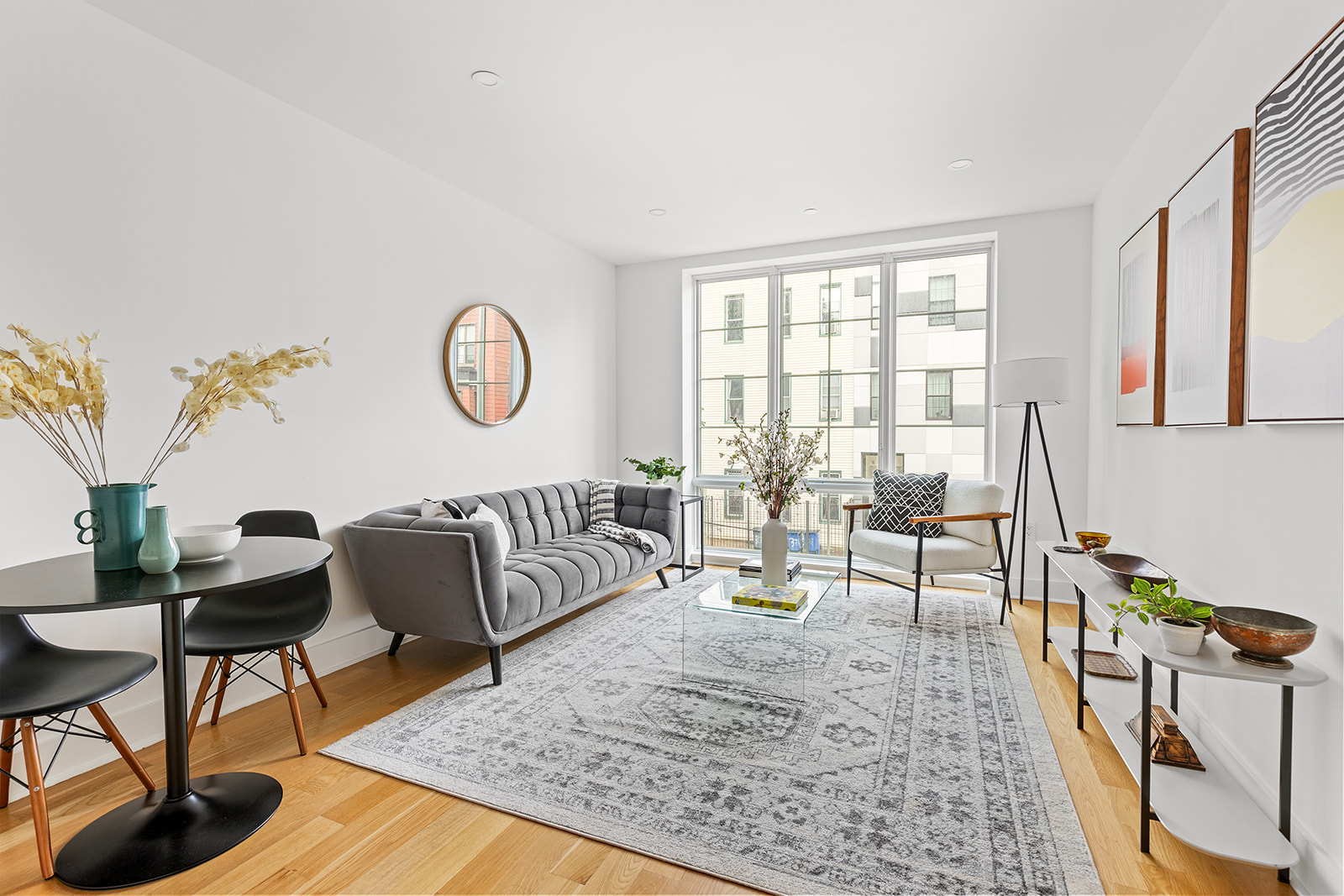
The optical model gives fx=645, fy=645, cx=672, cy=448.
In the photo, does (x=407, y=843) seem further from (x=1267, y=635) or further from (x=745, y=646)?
(x=1267, y=635)

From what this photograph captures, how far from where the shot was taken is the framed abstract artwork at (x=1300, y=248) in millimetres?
1558

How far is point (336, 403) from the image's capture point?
3.26 metres

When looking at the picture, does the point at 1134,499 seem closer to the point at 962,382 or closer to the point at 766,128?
the point at 962,382

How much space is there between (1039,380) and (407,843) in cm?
396

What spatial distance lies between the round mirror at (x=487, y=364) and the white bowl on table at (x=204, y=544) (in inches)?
80.0

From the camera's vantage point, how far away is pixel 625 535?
4297 mm

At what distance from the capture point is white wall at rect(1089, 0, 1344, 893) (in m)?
1.62

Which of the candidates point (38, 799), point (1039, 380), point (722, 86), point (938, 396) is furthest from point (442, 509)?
point (938, 396)

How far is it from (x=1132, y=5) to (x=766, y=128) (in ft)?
4.89

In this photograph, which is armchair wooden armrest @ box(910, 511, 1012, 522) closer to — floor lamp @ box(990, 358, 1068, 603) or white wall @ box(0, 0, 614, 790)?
floor lamp @ box(990, 358, 1068, 603)

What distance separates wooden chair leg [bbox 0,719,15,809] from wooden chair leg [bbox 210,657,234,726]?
585 millimetres

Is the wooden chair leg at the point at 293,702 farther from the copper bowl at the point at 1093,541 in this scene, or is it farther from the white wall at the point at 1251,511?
the copper bowl at the point at 1093,541

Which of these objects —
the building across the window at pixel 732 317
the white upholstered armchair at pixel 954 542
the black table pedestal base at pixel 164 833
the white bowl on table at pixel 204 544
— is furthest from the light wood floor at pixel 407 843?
the building across the window at pixel 732 317

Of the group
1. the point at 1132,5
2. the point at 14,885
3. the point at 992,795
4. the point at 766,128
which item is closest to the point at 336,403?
the point at 14,885
